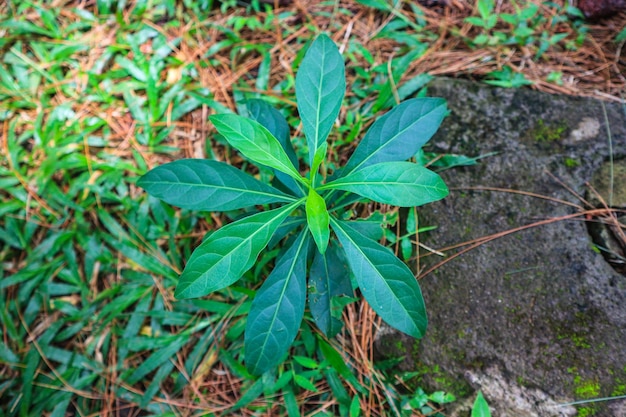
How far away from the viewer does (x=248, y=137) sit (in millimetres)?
1422

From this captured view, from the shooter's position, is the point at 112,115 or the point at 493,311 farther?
the point at 112,115

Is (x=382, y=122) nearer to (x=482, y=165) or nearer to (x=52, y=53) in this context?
(x=482, y=165)

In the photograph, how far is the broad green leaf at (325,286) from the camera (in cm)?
171

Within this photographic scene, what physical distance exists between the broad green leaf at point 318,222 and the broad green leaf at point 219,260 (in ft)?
0.61

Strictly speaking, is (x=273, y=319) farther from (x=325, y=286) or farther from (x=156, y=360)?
(x=156, y=360)

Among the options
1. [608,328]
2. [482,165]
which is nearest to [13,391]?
[482,165]

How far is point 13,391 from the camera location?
218 centimetres

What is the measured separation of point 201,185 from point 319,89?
1.93 ft

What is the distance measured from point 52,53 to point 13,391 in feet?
6.67

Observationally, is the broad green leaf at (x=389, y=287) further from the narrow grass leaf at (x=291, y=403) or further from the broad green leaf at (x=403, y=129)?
the narrow grass leaf at (x=291, y=403)

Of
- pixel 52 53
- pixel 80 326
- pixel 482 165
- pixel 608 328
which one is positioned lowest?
pixel 608 328

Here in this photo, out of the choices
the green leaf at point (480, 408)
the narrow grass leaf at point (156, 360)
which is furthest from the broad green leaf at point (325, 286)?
the narrow grass leaf at point (156, 360)

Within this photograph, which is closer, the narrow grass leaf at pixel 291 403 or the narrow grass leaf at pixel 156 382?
the narrow grass leaf at pixel 291 403

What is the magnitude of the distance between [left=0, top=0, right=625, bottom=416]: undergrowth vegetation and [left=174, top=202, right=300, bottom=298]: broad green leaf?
2.13ft
